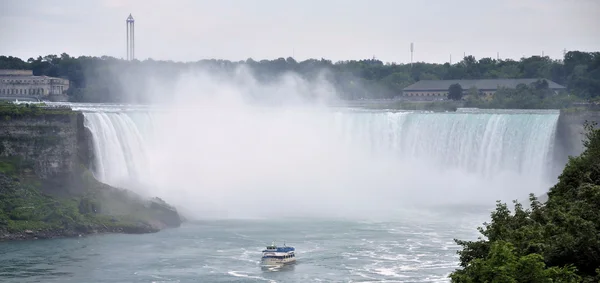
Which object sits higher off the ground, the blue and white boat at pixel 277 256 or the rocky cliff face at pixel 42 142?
the rocky cliff face at pixel 42 142

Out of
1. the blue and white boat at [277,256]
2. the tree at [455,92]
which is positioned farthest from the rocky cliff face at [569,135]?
the tree at [455,92]

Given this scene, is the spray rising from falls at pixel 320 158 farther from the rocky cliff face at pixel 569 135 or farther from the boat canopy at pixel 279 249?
the boat canopy at pixel 279 249

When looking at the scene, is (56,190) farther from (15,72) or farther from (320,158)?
(15,72)

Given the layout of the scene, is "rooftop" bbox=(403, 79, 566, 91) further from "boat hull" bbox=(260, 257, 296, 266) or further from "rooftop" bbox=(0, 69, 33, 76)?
"boat hull" bbox=(260, 257, 296, 266)

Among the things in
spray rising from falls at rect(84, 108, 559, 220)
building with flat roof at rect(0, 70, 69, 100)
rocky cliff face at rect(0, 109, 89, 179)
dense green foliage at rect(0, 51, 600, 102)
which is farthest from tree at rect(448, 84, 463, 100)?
rocky cliff face at rect(0, 109, 89, 179)

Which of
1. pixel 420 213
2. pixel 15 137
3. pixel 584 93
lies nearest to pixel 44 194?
pixel 15 137

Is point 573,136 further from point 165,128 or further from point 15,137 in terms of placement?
point 15,137

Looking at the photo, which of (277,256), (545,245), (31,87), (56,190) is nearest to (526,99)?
(31,87)
